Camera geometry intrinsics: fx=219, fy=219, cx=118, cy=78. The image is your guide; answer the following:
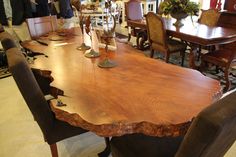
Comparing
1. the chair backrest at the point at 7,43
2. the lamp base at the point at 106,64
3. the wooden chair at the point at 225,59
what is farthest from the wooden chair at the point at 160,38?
the chair backrest at the point at 7,43

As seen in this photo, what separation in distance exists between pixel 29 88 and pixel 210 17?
357 cm

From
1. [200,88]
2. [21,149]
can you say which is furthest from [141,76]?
[21,149]

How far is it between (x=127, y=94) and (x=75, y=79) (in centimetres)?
44

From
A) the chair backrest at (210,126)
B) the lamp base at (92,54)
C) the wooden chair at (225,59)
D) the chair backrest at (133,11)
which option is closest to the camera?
the chair backrest at (210,126)

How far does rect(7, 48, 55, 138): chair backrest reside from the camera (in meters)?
1.26

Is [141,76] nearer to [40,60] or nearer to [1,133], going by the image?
[40,60]

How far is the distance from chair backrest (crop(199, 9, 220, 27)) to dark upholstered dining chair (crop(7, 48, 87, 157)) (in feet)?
10.7

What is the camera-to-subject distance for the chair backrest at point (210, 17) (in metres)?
3.78

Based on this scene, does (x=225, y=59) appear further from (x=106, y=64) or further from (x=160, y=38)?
(x=106, y=64)

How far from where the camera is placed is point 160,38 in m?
3.55

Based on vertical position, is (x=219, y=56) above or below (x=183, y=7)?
below

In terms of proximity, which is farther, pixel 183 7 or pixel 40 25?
pixel 183 7

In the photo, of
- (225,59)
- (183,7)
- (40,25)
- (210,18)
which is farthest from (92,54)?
(210,18)

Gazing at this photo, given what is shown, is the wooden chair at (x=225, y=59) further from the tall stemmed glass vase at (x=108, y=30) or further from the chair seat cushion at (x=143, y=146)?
the chair seat cushion at (x=143, y=146)
